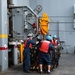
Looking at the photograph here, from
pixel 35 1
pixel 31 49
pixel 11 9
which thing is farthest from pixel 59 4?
pixel 31 49

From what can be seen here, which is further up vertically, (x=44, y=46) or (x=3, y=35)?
(x=3, y=35)

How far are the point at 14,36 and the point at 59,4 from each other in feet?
44.7

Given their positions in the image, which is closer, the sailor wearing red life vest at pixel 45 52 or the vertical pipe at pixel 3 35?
the sailor wearing red life vest at pixel 45 52

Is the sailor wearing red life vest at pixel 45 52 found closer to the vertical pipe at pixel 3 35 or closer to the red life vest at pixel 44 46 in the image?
the red life vest at pixel 44 46

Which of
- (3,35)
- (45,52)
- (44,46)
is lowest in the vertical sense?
(45,52)

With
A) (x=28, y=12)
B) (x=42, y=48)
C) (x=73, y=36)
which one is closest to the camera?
(x=42, y=48)

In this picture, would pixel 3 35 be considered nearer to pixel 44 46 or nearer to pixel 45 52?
pixel 44 46

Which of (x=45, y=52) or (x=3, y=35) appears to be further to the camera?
(x=3, y=35)

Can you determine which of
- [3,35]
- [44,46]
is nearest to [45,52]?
[44,46]

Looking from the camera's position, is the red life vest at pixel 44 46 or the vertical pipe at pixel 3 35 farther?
the vertical pipe at pixel 3 35

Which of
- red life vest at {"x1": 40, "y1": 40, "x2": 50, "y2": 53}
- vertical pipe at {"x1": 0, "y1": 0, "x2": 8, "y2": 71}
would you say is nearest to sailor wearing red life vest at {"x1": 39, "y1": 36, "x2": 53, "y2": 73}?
red life vest at {"x1": 40, "y1": 40, "x2": 50, "y2": 53}

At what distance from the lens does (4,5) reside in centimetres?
1382

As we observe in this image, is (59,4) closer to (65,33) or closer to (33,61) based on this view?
(65,33)

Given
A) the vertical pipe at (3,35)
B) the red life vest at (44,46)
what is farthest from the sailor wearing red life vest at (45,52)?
the vertical pipe at (3,35)
